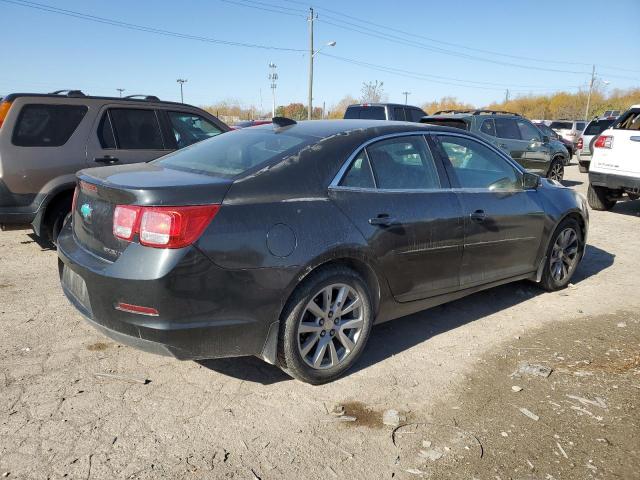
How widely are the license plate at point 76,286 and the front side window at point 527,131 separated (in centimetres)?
1129

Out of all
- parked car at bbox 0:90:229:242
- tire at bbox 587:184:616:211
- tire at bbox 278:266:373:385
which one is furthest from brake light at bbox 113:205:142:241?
tire at bbox 587:184:616:211

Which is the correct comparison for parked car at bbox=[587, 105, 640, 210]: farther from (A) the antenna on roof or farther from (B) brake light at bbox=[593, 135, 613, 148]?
(A) the antenna on roof

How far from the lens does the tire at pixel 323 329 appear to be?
299 centimetres

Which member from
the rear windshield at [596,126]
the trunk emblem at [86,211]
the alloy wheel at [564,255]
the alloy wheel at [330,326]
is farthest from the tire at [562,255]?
the rear windshield at [596,126]

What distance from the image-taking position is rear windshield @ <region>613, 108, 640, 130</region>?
28.2 ft

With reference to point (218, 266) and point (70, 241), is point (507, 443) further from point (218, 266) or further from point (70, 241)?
point (70, 241)

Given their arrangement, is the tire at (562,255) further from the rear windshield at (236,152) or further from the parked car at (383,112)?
the parked car at (383,112)

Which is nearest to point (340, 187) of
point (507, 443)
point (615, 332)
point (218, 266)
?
point (218, 266)

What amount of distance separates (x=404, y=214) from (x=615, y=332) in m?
2.29

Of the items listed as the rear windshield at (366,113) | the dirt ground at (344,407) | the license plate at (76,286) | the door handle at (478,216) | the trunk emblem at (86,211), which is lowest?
the dirt ground at (344,407)

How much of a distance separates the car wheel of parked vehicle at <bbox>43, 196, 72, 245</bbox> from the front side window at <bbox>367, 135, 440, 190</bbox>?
12.6ft

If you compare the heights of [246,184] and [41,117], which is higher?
[41,117]

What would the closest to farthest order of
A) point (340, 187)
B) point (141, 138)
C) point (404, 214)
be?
1. point (340, 187)
2. point (404, 214)
3. point (141, 138)

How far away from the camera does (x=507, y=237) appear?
430 cm
